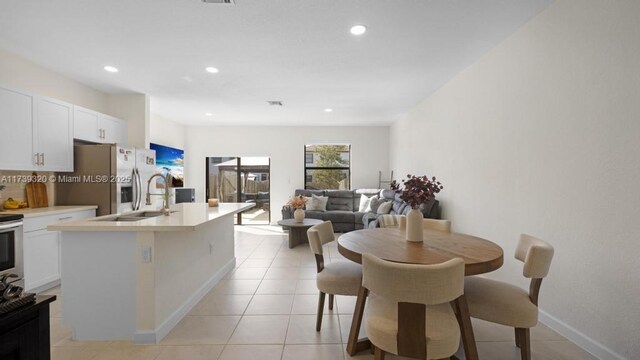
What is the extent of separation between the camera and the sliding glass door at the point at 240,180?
7.64 metres

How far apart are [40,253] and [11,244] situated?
50 cm

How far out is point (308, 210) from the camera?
22.0 feet

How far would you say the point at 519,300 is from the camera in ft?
5.85

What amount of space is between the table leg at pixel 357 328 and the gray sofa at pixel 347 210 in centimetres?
291

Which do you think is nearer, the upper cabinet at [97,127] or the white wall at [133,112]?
Answer: the upper cabinet at [97,127]

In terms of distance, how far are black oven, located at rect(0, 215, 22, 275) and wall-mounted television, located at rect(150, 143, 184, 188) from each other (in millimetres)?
3181

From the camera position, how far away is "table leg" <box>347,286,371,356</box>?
1.94m

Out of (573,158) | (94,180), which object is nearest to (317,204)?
(94,180)

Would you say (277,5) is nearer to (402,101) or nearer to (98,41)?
(98,41)

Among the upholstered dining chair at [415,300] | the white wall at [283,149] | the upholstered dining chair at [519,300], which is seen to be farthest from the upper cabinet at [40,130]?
the upholstered dining chair at [519,300]

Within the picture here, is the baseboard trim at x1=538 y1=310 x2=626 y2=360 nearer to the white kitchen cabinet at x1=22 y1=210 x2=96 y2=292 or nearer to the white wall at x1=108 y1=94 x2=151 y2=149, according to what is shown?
the white kitchen cabinet at x1=22 y1=210 x2=96 y2=292

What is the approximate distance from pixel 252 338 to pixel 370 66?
10.3ft

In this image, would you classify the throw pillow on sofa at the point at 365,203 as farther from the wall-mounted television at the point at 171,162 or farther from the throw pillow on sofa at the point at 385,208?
the wall-mounted television at the point at 171,162

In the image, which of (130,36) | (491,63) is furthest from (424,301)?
(130,36)
